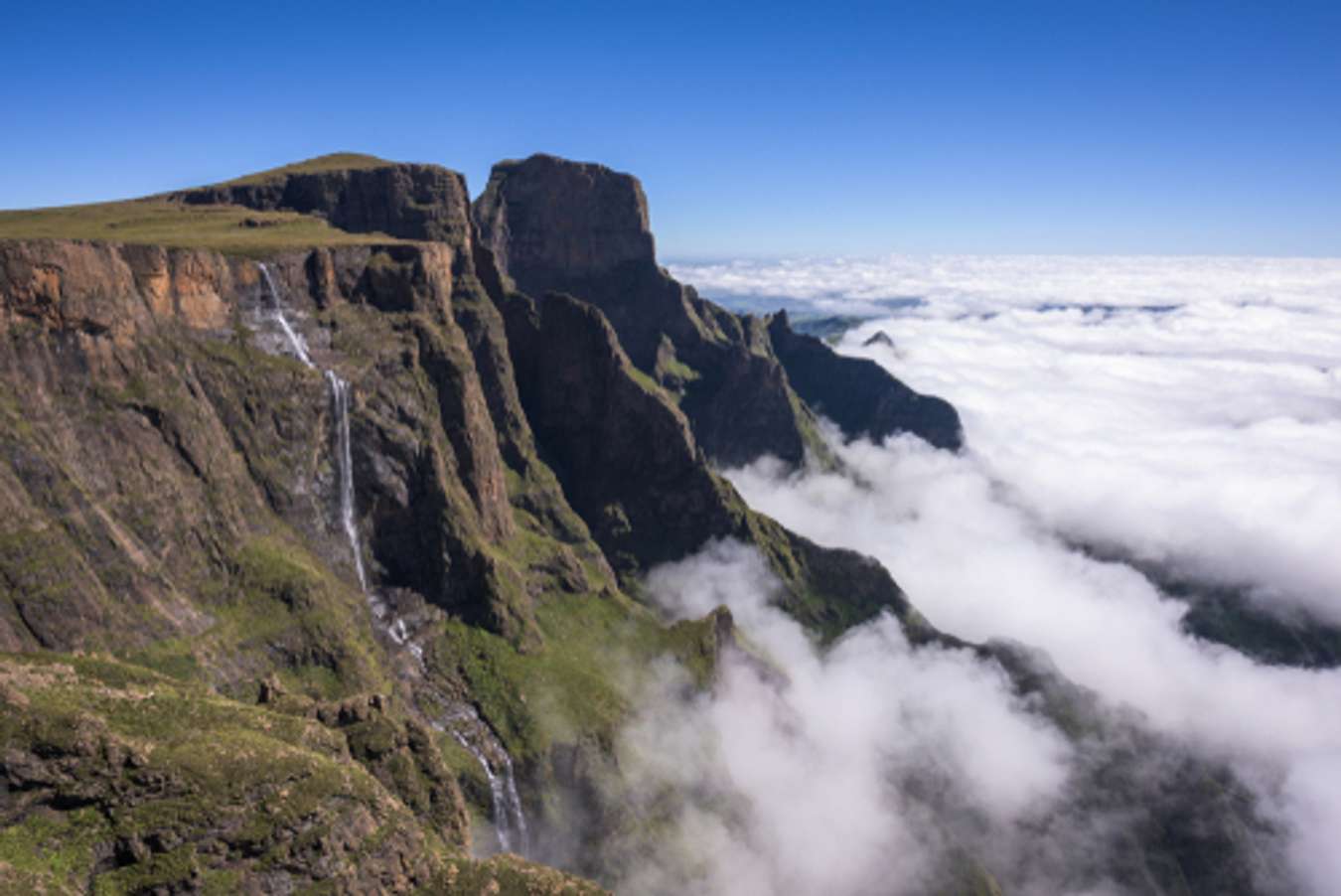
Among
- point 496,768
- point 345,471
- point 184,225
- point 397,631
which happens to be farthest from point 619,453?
point 184,225

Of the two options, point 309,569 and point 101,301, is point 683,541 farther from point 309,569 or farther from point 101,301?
point 101,301

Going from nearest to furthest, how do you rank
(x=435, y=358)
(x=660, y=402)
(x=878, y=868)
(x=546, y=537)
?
(x=435, y=358), (x=878, y=868), (x=546, y=537), (x=660, y=402)

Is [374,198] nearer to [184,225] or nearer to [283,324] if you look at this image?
[184,225]

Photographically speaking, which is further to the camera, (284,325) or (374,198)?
(374,198)

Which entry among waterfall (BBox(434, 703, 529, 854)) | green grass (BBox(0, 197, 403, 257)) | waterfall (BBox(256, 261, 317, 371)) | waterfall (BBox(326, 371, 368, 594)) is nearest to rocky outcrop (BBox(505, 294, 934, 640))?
green grass (BBox(0, 197, 403, 257))

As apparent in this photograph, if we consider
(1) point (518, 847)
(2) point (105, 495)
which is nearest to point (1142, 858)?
(1) point (518, 847)

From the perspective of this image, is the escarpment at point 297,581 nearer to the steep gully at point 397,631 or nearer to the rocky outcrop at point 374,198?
the steep gully at point 397,631
